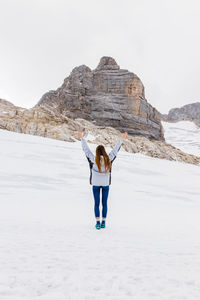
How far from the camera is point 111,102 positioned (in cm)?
6041

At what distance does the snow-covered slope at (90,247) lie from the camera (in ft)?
7.05

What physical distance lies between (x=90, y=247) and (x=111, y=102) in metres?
59.7

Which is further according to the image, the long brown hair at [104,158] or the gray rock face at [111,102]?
the gray rock face at [111,102]

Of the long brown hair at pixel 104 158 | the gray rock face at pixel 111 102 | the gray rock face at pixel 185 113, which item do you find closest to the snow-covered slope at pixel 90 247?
the long brown hair at pixel 104 158

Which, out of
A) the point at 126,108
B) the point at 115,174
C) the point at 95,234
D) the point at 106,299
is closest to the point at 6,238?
the point at 95,234

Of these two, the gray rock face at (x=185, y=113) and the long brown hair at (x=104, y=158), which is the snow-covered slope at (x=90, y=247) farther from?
the gray rock face at (x=185, y=113)

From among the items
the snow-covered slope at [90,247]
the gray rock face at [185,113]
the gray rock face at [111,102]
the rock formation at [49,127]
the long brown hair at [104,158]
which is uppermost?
the gray rock face at [185,113]

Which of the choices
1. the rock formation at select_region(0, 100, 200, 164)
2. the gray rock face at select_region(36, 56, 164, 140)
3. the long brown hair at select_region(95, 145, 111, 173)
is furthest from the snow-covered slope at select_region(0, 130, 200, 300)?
the gray rock face at select_region(36, 56, 164, 140)

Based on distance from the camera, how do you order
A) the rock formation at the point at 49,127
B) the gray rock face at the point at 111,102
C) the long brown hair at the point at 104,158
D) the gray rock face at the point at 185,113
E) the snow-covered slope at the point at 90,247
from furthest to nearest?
the gray rock face at the point at 185,113
the gray rock face at the point at 111,102
the rock formation at the point at 49,127
the long brown hair at the point at 104,158
the snow-covered slope at the point at 90,247

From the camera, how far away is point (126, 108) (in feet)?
198

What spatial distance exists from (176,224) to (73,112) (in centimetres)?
6031

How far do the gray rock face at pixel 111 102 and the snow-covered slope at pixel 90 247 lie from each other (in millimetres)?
53191

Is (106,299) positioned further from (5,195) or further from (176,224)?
(5,195)

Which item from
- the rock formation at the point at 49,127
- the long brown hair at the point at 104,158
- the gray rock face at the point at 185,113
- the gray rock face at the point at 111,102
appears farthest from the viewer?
the gray rock face at the point at 185,113
